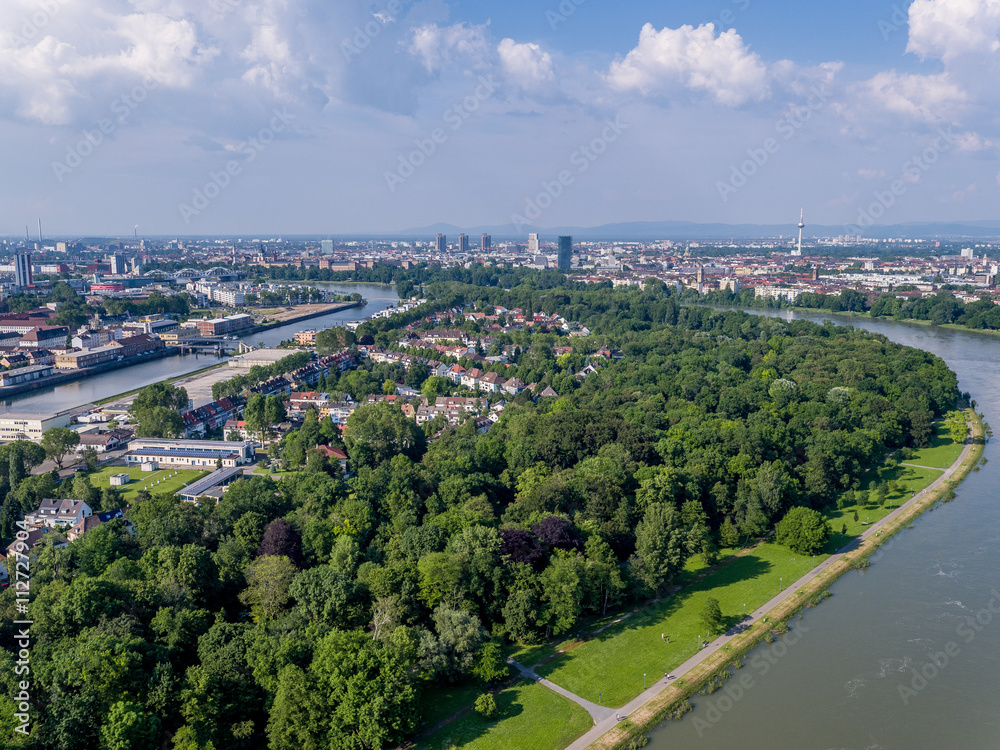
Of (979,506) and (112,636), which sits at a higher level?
(112,636)

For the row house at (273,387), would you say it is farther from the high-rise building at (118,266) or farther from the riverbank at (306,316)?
the high-rise building at (118,266)

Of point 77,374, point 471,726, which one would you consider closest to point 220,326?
point 77,374

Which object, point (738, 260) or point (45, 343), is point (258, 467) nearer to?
point (45, 343)

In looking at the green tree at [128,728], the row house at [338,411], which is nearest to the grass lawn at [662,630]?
the green tree at [128,728]

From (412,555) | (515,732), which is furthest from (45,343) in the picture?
(515,732)

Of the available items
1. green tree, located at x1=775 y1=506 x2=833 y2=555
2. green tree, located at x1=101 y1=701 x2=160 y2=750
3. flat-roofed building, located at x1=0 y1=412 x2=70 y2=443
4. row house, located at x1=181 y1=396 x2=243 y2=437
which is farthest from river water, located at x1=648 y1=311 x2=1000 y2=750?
flat-roofed building, located at x1=0 y1=412 x2=70 y2=443
